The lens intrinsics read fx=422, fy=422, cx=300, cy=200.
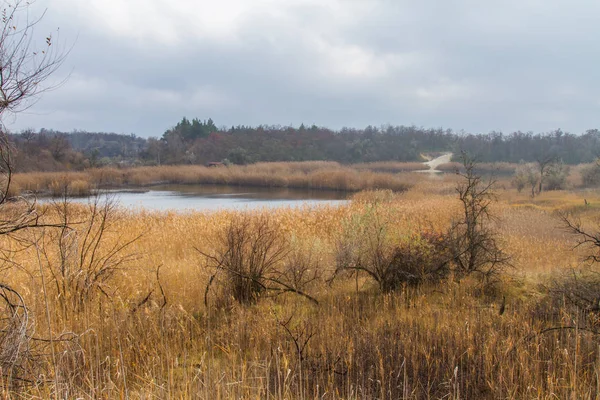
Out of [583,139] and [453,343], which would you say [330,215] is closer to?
[453,343]

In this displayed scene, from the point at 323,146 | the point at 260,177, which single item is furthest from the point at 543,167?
the point at 323,146

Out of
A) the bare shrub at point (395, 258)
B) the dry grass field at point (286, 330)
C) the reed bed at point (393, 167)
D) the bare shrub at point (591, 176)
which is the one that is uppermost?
the reed bed at point (393, 167)

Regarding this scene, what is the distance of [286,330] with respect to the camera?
538 cm

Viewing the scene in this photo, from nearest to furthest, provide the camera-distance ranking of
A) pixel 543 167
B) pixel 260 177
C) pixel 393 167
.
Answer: pixel 543 167
pixel 260 177
pixel 393 167

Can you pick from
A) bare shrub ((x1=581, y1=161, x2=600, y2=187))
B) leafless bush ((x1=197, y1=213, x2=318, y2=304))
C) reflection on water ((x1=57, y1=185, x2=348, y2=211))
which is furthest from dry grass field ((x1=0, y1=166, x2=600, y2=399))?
bare shrub ((x1=581, y1=161, x2=600, y2=187))

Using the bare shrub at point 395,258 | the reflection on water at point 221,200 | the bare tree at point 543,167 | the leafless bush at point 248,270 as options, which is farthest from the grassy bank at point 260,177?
the leafless bush at point 248,270

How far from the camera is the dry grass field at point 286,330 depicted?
4203mm

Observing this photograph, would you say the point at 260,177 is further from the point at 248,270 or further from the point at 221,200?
the point at 248,270

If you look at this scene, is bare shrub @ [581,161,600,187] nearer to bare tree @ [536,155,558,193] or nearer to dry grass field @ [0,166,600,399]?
bare tree @ [536,155,558,193]

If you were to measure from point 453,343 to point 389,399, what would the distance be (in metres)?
1.36

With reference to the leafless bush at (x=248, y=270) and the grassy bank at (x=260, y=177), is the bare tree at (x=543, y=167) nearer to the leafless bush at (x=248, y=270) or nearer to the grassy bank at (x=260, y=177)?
the grassy bank at (x=260, y=177)

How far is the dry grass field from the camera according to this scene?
4.20 m

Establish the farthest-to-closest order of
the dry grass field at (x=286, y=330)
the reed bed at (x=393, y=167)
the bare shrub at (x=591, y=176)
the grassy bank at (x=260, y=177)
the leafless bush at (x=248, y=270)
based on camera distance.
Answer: the reed bed at (x=393, y=167) < the grassy bank at (x=260, y=177) < the bare shrub at (x=591, y=176) < the leafless bush at (x=248, y=270) < the dry grass field at (x=286, y=330)

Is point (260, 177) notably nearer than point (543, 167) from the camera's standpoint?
No
